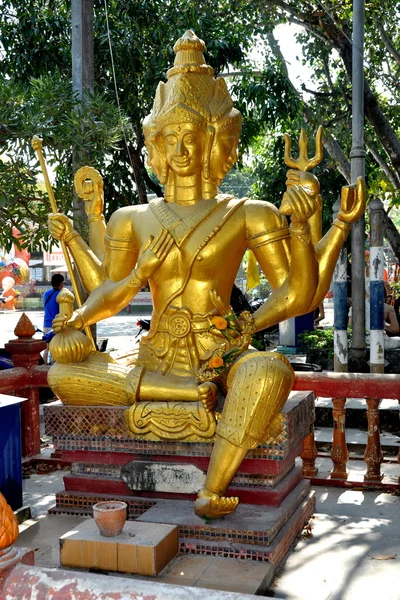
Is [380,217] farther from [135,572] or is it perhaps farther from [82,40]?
[135,572]

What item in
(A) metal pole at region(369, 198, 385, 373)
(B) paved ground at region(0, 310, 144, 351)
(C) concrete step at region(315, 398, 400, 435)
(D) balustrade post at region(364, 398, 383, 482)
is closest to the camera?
(D) balustrade post at region(364, 398, 383, 482)

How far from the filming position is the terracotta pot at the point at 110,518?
316 cm

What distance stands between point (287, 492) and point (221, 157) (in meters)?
2.10

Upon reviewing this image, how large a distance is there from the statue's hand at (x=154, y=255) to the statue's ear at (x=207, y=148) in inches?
21.1

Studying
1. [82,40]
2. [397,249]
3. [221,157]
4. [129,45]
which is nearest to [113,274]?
[221,157]

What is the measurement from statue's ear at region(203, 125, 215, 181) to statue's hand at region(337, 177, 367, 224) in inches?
35.8

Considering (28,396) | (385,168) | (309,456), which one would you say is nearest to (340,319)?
(309,456)

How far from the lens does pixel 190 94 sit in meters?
4.32

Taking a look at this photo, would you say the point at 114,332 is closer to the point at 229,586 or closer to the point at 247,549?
the point at 247,549

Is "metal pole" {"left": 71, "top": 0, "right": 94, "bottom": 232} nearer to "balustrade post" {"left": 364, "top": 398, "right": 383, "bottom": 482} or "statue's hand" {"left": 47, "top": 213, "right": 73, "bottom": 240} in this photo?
"statue's hand" {"left": 47, "top": 213, "right": 73, "bottom": 240}

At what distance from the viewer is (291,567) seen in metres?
3.52

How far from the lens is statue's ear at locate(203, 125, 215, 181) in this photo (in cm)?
435

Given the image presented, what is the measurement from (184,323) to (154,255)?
1.50ft

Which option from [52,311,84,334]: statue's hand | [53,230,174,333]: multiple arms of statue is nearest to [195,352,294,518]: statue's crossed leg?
[53,230,174,333]: multiple arms of statue
